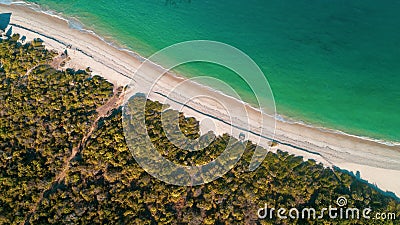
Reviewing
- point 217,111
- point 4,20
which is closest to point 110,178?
point 217,111

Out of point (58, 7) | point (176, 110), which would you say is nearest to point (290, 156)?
point (176, 110)

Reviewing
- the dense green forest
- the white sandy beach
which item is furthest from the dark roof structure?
the dense green forest

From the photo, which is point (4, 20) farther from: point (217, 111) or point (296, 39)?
point (296, 39)

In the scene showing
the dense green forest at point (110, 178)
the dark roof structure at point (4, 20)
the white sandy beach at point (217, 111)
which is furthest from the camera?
the dark roof structure at point (4, 20)

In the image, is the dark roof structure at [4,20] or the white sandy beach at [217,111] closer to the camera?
the white sandy beach at [217,111]

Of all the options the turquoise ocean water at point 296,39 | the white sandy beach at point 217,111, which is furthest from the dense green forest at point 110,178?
the turquoise ocean water at point 296,39

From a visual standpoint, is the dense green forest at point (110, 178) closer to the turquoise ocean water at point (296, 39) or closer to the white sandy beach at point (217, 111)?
the white sandy beach at point (217, 111)

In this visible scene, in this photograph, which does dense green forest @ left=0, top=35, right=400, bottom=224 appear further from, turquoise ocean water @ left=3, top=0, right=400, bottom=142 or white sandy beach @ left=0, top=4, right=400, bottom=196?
turquoise ocean water @ left=3, top=0, right=400, bottom=142
